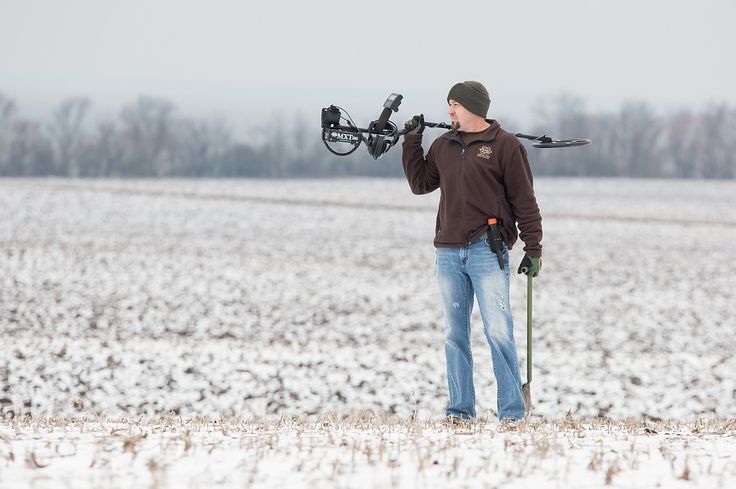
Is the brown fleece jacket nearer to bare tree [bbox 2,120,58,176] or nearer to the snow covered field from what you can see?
the snow covered field

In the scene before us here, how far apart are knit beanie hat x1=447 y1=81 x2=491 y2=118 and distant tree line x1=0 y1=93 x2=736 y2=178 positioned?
7196cm

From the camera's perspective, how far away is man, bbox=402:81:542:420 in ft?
20.2

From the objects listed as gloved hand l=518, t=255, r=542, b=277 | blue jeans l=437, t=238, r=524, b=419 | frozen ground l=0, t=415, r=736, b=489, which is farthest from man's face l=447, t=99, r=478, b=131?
frozen ground l=0, t=415, r=736, b=489

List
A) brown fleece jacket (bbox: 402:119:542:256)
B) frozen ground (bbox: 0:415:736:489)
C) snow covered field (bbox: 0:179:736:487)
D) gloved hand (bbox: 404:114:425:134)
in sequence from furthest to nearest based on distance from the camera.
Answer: gloved hand (bbox: 404:114:425:134), brown fleece jacket (bbox: 402:119:542:256), snow covered field (bbox: 0:179:736:487), frozen ground (bbox: 0:415:736:489)

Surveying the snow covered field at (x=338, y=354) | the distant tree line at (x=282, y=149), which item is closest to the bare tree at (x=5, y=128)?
the distant tree line at (x=282, y=149)

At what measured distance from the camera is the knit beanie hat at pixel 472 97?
6180 mm

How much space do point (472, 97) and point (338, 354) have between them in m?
6.99

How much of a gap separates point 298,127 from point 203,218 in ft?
188

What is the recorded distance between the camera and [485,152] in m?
6.16

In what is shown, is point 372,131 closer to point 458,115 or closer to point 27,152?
point 458,115

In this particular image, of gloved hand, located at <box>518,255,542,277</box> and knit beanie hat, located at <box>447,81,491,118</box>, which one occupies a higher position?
knit beanie hat, located at <box>447,81,491,118</box>

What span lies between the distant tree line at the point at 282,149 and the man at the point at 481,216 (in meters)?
71.9

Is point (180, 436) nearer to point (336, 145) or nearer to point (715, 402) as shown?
point (336, 145)

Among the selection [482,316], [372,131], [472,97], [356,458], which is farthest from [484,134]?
[356,458]
